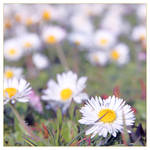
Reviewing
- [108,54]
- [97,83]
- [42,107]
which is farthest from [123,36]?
[42,107]

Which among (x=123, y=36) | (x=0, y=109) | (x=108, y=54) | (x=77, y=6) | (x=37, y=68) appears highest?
(x=77, y=6)

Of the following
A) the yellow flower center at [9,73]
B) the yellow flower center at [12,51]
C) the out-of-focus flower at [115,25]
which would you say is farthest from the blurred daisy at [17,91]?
the out-of-focus flower at [115,25]

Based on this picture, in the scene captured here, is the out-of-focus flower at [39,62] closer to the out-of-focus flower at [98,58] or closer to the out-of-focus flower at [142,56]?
the out-of-focus flower at [98,58]

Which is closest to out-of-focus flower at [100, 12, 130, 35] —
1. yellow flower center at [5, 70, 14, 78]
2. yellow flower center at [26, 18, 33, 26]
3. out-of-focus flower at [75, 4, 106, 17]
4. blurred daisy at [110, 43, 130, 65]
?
out-of-focus flower at [75, 4, 106, 17]

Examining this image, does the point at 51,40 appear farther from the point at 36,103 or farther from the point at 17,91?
the point at 17,91

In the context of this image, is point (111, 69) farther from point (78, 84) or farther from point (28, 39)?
point (78, 84)

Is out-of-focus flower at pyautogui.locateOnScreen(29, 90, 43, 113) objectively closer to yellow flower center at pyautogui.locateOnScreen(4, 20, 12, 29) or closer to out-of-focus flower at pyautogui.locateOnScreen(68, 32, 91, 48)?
out-of-focus flower at pyautogui.locateOnScreen(68, 32, 91, 48)
